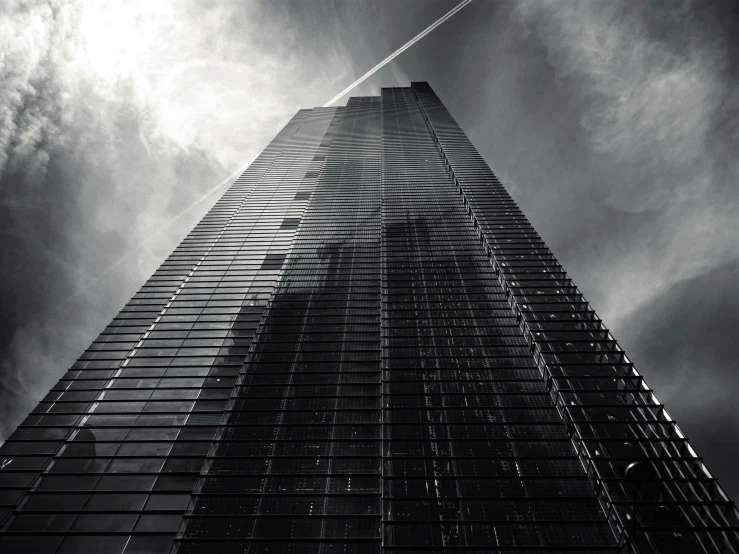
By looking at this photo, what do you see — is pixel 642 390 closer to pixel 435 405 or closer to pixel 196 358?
pixel 435 405

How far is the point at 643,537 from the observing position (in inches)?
1939

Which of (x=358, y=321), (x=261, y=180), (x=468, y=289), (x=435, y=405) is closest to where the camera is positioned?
(x=435, y=405)

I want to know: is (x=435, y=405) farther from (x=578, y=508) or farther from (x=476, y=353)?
(x=578, y=508)

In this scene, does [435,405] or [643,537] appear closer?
[643,537]

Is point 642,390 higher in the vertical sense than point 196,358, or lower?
lower

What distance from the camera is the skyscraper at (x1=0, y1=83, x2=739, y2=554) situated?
50875 mm

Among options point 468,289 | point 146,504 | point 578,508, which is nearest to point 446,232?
point 468,289

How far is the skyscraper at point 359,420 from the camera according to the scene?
5088 cm

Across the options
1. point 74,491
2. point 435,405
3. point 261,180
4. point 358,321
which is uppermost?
point 261,180

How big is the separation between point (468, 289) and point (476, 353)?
17.6m

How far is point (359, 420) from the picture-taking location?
64.4 m

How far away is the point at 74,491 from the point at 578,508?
5419cm

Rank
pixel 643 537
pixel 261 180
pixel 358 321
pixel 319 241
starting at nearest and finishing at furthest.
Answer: pixel 643 537
pixel 358 321
pixel 319 241
pixel 261 180

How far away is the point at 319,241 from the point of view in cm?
10788
